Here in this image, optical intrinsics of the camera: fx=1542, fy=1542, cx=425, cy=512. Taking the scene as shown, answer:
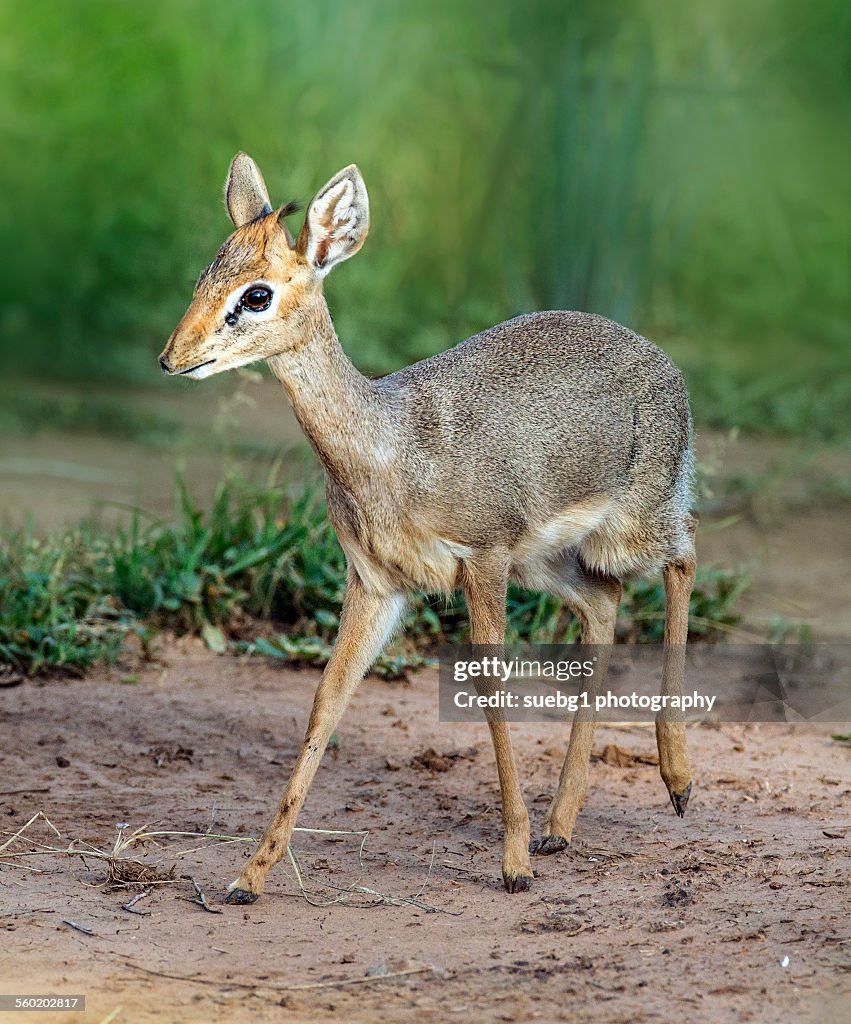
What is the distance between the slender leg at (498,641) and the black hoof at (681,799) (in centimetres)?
65

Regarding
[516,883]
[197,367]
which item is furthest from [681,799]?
[197,367]

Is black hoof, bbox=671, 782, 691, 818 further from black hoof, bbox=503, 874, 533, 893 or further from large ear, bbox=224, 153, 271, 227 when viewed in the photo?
large ear, bbox=224, 153, 271, 227

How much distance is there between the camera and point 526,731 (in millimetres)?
5625

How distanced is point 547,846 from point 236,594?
217 centimetres

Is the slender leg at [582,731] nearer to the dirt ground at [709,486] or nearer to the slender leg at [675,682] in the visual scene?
the slender leg at [675,682]

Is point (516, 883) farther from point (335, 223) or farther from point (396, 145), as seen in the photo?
point (396, 145)

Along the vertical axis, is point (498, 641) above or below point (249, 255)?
below

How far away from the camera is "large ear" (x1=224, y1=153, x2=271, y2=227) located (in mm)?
4363

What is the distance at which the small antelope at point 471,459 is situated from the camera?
13.3 feet

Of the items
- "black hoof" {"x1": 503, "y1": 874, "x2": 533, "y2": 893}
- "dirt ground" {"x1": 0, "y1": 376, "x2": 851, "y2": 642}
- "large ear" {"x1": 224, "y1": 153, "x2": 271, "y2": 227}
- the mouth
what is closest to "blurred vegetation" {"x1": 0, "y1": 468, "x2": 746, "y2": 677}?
"dirt ground" {"x1": 0, "y1": 376, "x2": 851, "y2": 642}

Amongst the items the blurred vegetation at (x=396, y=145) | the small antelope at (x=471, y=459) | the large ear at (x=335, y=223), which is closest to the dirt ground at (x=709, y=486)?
the blurred vegetation at (x=396, y=145)

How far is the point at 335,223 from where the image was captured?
410cm

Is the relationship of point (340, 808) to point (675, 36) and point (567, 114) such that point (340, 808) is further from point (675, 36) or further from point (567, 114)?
A: point (675, 36)

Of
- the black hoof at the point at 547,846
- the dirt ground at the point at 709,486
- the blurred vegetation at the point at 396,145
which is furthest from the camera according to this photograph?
the blurred vegetation at the point at 396,145
